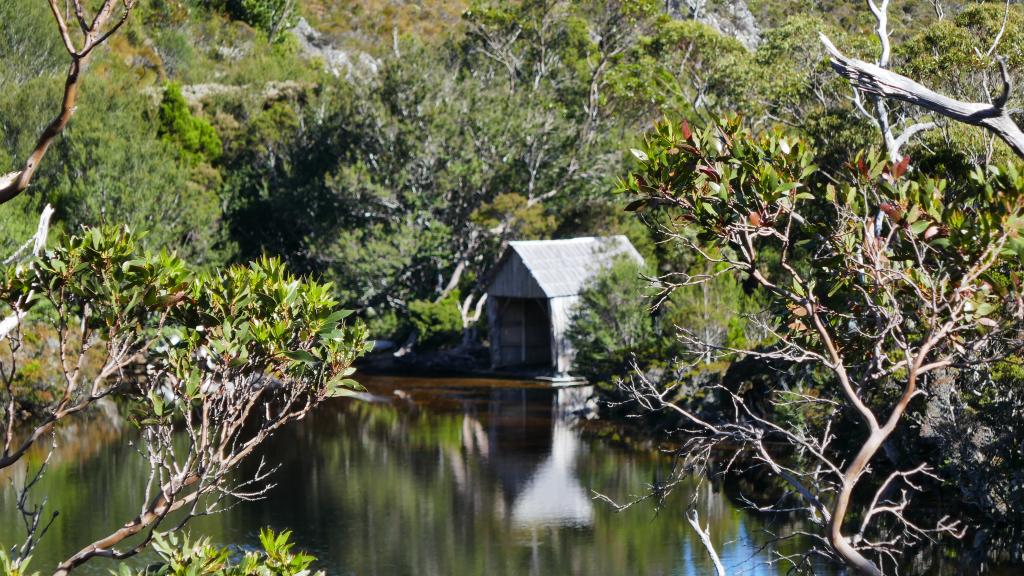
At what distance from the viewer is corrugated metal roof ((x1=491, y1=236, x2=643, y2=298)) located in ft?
92.6

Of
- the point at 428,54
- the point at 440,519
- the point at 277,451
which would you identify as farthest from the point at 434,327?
the point at 440,519

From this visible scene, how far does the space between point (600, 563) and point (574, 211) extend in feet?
65.7

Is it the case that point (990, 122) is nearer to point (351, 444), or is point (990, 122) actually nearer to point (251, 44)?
point (351, 444)

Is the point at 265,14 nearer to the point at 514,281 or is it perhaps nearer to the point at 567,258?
the point at 514,281

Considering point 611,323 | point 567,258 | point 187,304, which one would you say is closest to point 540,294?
point 567,258

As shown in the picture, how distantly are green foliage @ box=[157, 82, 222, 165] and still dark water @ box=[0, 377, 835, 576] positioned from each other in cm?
1316

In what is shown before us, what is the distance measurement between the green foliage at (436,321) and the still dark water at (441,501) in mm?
5740

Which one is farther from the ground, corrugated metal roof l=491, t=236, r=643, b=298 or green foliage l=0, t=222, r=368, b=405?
corrugated metal roof l=491, t=236, r=643, b=298

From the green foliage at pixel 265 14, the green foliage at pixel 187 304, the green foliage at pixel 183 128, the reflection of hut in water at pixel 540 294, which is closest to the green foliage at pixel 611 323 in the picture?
the reflection of hut in water at pixel 540 294

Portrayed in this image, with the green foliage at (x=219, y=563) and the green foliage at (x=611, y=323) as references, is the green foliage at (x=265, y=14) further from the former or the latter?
the green foliage at (x=219, y=563)

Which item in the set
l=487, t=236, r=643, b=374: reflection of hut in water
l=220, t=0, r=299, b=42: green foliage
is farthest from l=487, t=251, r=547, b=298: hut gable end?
l=220, t=0, r=299, b=42: green foliage

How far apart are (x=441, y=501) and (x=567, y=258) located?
476 inches

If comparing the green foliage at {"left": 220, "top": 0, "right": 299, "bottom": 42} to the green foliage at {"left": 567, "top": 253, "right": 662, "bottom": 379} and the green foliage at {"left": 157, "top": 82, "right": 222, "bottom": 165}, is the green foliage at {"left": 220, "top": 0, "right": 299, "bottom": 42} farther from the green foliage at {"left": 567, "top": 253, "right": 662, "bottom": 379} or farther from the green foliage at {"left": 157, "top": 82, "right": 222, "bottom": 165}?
the green foliage at {"left": 567, "top": 253, "right": 662, "bottom": 379}

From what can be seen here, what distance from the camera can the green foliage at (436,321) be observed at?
31.3 m
